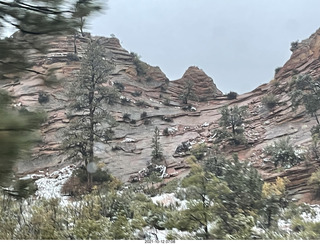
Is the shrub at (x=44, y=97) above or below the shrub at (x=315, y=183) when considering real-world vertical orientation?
above

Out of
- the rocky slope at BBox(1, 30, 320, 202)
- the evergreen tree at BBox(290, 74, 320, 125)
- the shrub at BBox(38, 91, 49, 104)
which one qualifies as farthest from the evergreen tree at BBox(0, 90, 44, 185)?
the shrub at BBox(38, 91, 49, 104)

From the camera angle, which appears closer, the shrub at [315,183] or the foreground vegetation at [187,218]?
the foreground vegetation at [187,218]

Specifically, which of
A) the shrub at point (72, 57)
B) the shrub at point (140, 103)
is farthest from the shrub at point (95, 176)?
the shrub at point (72, 57)

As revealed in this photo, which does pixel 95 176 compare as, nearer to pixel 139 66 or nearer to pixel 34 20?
pixel 34 20

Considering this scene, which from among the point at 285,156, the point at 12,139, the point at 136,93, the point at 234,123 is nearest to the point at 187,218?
the point at 12,139

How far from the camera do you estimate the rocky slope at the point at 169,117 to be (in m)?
13.5

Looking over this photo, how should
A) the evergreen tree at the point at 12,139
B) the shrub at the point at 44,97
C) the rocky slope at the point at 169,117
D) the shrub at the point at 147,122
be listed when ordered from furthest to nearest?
the shrub at the point at 147,122 < the shrub at the point at 44,97 < the rocky slope at the point at 169,117 < the evergreen tree at the point at 12,139

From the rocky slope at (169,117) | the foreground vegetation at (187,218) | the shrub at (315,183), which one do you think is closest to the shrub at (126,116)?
the rocky slope at (169,117)

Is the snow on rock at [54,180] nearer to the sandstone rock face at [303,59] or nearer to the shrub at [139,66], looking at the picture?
Result: the shrub at [139,66]

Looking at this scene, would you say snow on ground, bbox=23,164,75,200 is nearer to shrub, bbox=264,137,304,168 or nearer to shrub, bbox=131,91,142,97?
shrub, bbox=264,137,304,168

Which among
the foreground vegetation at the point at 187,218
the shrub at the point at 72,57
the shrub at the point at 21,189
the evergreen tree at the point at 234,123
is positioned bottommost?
the foreground vegetation at the point at 187,218

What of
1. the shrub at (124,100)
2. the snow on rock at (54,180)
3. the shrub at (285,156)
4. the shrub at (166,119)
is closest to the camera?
the snow on rock at (54,180)

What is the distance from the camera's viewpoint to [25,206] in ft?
14.0
